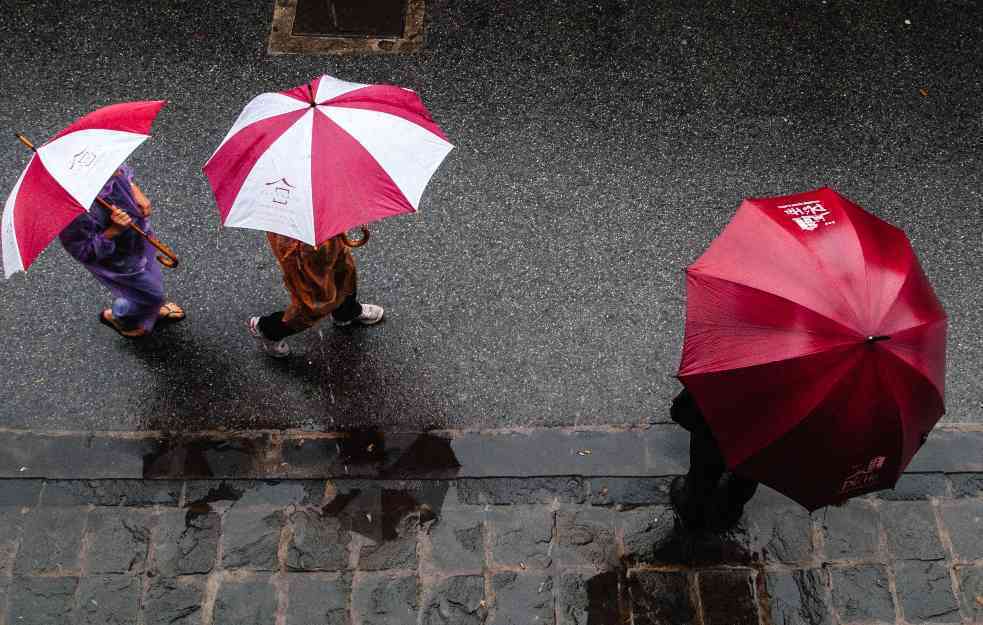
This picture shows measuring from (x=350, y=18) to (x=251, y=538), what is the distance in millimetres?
4259

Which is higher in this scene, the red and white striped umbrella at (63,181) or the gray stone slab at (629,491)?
the red and white striped umbrella at (63,181)

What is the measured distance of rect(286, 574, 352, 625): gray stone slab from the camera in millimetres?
4457

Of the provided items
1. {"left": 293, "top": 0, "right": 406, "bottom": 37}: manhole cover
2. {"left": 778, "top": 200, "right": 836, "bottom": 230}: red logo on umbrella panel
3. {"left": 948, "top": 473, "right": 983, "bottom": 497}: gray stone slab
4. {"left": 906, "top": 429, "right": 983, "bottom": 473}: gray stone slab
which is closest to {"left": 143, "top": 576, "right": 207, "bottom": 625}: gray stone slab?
{"left": 778, "top": 200, "right": 836, "bottom": 230}: red logo on umbrella panel

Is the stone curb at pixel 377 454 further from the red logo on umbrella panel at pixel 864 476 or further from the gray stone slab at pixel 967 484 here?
the red logo on umbrella panel at pixel 864 476

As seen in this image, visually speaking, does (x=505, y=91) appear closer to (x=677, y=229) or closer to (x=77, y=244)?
(x=677, y=229)

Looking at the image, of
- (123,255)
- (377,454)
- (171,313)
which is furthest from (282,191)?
(171,313)

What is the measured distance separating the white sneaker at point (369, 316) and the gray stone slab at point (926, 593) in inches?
126

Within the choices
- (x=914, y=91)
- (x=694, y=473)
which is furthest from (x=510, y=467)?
(x=914, y=91)

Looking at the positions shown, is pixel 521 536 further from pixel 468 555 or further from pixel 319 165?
pixel 319 165

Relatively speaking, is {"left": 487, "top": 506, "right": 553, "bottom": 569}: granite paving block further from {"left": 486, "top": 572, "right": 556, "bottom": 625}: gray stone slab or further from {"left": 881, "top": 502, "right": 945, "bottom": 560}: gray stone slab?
{"left": 881, "top": 502, "right": 945, "bottom": 560}: gray stone slab

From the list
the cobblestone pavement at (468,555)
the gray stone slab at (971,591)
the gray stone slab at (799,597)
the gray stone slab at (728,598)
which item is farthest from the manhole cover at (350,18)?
the gray stone slab at (971,591)

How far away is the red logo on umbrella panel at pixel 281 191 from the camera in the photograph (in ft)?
13.0

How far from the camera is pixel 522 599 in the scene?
4.50 metres

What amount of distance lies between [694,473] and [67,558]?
3.27m
